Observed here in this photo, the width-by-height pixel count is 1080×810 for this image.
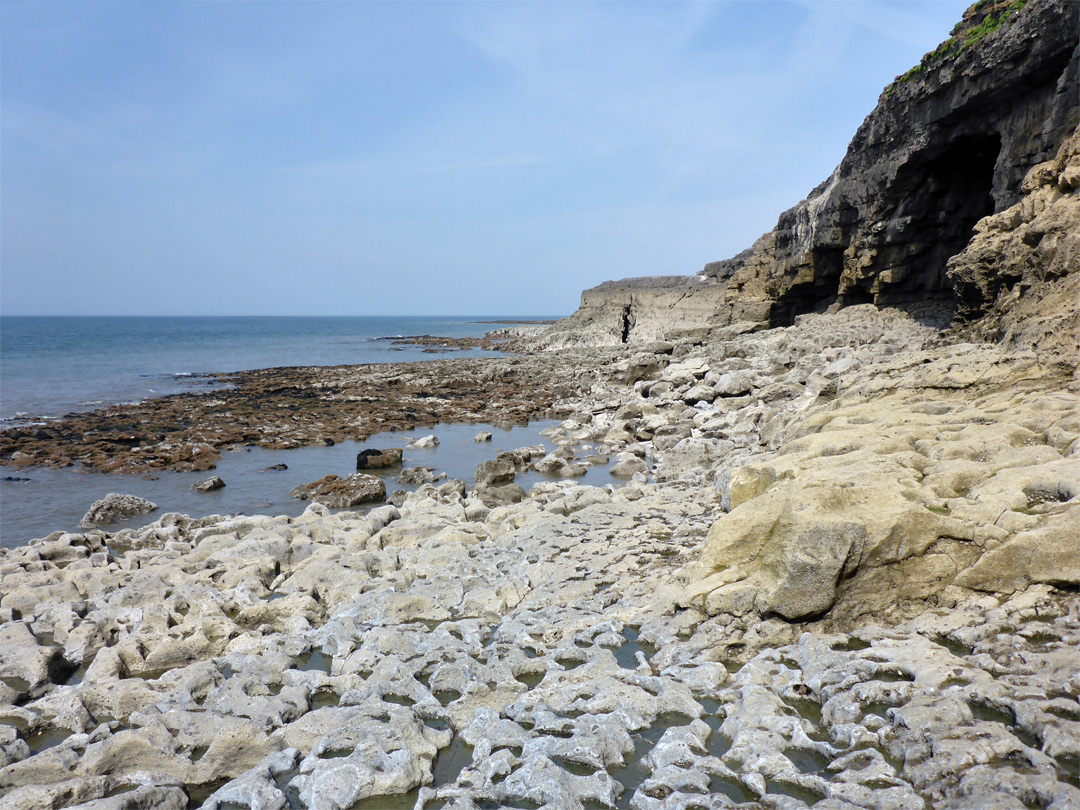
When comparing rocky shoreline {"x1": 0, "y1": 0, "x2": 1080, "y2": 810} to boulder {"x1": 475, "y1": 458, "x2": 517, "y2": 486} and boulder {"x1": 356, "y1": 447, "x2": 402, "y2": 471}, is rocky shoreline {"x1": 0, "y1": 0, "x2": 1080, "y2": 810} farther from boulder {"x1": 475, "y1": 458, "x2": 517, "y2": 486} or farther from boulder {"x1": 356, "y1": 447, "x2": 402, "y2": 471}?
boulder {"x1": 356, "y1": 447, "x2": 402, "y2": 471}

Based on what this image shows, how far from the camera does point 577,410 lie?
75.2 ft

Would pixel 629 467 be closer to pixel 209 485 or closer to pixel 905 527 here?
pixel 905 527

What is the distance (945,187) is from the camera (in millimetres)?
19000

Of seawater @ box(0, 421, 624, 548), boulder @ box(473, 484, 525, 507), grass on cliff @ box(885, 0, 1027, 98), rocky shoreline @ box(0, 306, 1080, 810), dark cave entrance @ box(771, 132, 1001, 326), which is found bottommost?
seawater @ box(0, 421, 624, 548)

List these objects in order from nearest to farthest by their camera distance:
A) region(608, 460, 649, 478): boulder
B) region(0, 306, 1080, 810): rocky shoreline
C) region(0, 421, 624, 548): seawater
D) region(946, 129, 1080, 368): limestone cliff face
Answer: region(0, 306, 1080, 810): rocky shoreline < region(946, 129, 1080, 368): limestone cliff face < region(0, 421, 624, 548): seawater < region(608, 460, 649, 478): boulder

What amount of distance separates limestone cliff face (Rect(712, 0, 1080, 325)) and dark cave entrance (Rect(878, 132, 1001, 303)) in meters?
0.03

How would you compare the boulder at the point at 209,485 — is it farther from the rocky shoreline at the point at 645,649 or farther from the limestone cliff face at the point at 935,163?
the limestone cliff face at the point at 935,163

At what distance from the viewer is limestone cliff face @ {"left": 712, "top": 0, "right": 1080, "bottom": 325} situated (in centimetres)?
1332

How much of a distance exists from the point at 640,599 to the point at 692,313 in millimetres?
34287

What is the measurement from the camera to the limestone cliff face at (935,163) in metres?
13.3

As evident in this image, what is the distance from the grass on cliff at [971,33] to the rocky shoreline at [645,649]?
10.4 m

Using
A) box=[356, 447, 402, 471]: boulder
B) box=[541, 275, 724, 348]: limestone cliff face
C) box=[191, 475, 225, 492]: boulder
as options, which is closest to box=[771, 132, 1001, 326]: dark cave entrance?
box=[541, 275, 724, 348]: limestone cliff face

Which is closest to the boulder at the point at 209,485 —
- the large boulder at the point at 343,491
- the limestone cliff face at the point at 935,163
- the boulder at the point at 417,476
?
the large boulder at the point at 343,491

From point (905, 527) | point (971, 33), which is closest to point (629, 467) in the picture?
point (905, 527)
